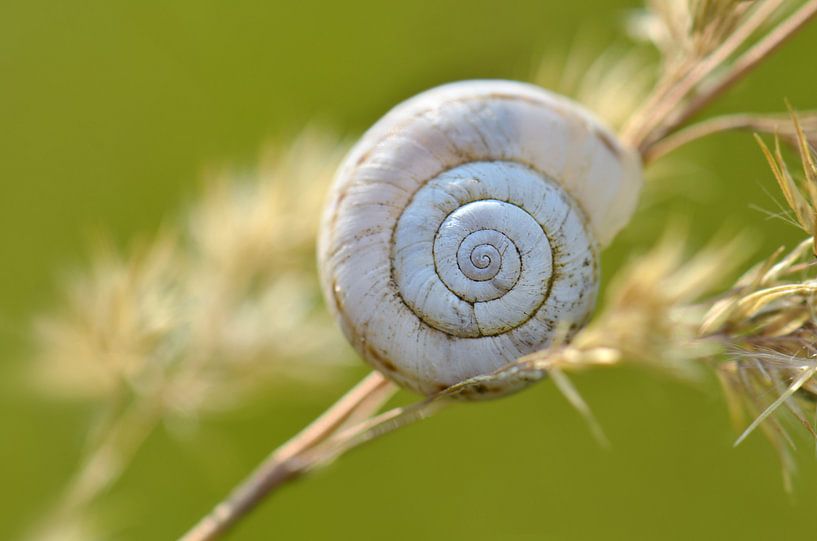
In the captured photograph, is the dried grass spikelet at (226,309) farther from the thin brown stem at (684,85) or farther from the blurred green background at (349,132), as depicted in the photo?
the blurred green background at (349,132)

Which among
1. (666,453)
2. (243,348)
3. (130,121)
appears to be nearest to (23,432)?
(130,121)

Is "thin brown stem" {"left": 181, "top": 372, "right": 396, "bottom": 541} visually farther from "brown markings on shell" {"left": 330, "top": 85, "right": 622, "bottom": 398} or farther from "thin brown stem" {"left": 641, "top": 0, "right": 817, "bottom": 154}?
"thin brown stem" {"left": 641, "top": 0, "right": 817, "bottom": 154}

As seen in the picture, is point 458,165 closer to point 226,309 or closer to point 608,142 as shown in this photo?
point 608,142

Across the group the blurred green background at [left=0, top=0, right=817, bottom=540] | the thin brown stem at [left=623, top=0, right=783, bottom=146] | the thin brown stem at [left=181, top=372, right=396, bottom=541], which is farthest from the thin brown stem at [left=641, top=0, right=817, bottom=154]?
the blurred green background at [left=0, top=0, right=817, bottom=540]

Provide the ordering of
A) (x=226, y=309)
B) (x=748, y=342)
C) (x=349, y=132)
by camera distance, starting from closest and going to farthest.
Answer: (x=748, y=342) → (x=226, y=309) → (x=349, y=132)

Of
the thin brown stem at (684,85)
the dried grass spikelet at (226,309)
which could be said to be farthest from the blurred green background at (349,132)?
the thin brown stem at (684,85)

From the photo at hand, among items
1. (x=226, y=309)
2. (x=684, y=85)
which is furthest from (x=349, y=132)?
(x=684, y=85)

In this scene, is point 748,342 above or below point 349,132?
below
